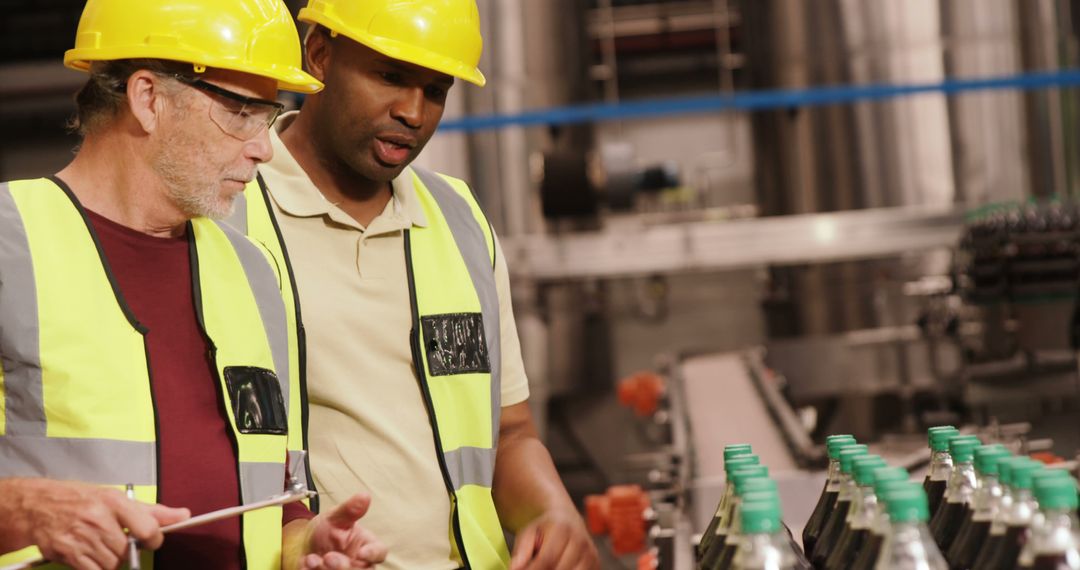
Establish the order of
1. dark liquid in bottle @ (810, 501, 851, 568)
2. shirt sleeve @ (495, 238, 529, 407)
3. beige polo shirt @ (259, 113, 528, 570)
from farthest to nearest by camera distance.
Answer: shirt sleeve @ (495, 238, 529, 407) < beige polo shirt @ (259, 113, 528, 570) < dark liquid in bottle @ (810, 501, 851, 568)

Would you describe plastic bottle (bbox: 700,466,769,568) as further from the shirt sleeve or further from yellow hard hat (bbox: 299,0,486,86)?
yellow hard hat (bbox: 299,0,486,86)

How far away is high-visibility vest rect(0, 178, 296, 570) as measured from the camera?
1499mm

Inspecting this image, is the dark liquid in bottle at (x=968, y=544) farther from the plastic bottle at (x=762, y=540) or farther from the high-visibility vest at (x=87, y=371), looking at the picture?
the high-visibility vest at (x=87, y=371)

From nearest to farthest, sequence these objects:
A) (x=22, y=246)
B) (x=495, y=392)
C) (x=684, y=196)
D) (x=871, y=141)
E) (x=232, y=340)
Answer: (x=22, y=246)
(x=232, y=340)
(x=495, y=392)
(x=871, y=141)
(x=684, y=196)

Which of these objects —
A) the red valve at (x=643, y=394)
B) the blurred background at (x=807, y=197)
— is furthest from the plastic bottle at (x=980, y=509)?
the red valve at (x=643, y=394)

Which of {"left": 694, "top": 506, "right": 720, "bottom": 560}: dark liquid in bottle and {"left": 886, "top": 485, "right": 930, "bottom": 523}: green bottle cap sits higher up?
{"left": 886, "top": 485, "right": 930, "bottom": 523}: green bottle cap

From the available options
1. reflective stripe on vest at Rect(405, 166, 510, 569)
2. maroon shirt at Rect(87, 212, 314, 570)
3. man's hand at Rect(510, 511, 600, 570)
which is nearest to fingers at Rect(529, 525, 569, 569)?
man's hand at Rect(510, 511, 600, 570)

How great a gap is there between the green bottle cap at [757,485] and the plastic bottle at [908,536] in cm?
12

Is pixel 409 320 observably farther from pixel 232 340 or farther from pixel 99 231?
pixel 99 231

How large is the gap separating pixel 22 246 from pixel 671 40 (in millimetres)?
9522

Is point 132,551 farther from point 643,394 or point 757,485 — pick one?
point 643,394

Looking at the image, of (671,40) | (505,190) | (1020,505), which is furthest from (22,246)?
(671,40)

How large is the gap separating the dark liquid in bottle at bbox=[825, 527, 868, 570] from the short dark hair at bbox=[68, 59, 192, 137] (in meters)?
0.93

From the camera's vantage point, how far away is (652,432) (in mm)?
5188
